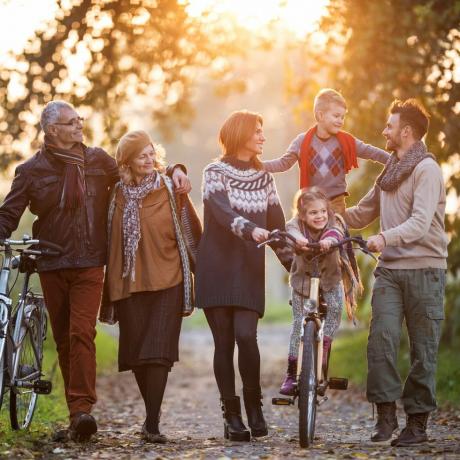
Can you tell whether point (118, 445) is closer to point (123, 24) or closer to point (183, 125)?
point (123, 24)

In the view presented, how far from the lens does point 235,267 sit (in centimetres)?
793

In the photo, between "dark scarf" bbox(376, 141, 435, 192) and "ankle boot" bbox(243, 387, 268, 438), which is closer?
"dark scarf" bbox(376, 141, 435, 192)

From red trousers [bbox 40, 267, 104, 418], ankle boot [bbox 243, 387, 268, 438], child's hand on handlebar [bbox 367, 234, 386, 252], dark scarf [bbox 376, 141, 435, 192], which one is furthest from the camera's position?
ankle boot [bbox 243, 387, 268, 438]

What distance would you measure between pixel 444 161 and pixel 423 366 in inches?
187

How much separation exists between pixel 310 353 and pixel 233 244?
1.13 metres

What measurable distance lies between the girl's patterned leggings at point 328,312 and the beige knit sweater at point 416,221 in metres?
0.38

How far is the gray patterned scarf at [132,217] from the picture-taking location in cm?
798

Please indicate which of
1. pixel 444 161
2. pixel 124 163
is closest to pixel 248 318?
pixel 124 163

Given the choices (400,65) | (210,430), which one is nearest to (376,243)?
(210,430)

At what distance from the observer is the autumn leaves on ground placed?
284 inches

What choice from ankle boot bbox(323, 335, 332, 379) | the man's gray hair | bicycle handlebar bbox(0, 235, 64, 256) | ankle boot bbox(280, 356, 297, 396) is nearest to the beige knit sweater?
ankle boot bbox(323, 335, 332, 379)

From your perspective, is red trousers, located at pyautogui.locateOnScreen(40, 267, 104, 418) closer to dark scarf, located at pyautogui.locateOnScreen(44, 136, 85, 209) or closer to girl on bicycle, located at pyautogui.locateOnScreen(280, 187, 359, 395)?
dark scarf, located at pyautogui.locateOnScreen(44, 136, 85, 209)

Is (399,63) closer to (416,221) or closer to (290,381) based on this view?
(416,221)

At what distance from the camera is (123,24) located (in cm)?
1216
